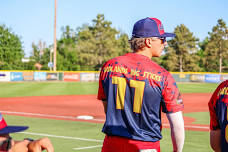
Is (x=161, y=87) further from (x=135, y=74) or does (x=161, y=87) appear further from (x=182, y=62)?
(x=182, y=62)

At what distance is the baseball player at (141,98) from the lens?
309cm

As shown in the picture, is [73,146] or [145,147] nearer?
[145,147]

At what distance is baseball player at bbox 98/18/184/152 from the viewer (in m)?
3.09

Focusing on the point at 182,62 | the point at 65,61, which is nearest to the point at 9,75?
the point at 65,61

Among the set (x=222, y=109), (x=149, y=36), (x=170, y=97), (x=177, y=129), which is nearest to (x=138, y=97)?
(x=170, y=97)

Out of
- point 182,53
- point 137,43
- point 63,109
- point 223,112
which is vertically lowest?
point 63,109

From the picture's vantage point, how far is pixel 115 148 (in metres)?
3.17

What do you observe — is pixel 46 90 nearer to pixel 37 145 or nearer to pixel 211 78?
pixel 37 145

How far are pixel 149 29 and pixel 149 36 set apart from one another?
2.6 inches

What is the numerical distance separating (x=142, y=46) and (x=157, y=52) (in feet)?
0.48

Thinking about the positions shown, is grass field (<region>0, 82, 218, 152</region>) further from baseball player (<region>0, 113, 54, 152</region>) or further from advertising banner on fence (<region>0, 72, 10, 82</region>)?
advertising banner on fence (<region>0, 72, 10, 82</region>)

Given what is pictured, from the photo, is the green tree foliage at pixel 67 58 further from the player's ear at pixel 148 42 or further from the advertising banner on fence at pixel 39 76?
the player's ear at pixel 148 42

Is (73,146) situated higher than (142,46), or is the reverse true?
(142,46)

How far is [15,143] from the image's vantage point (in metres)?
2.86
